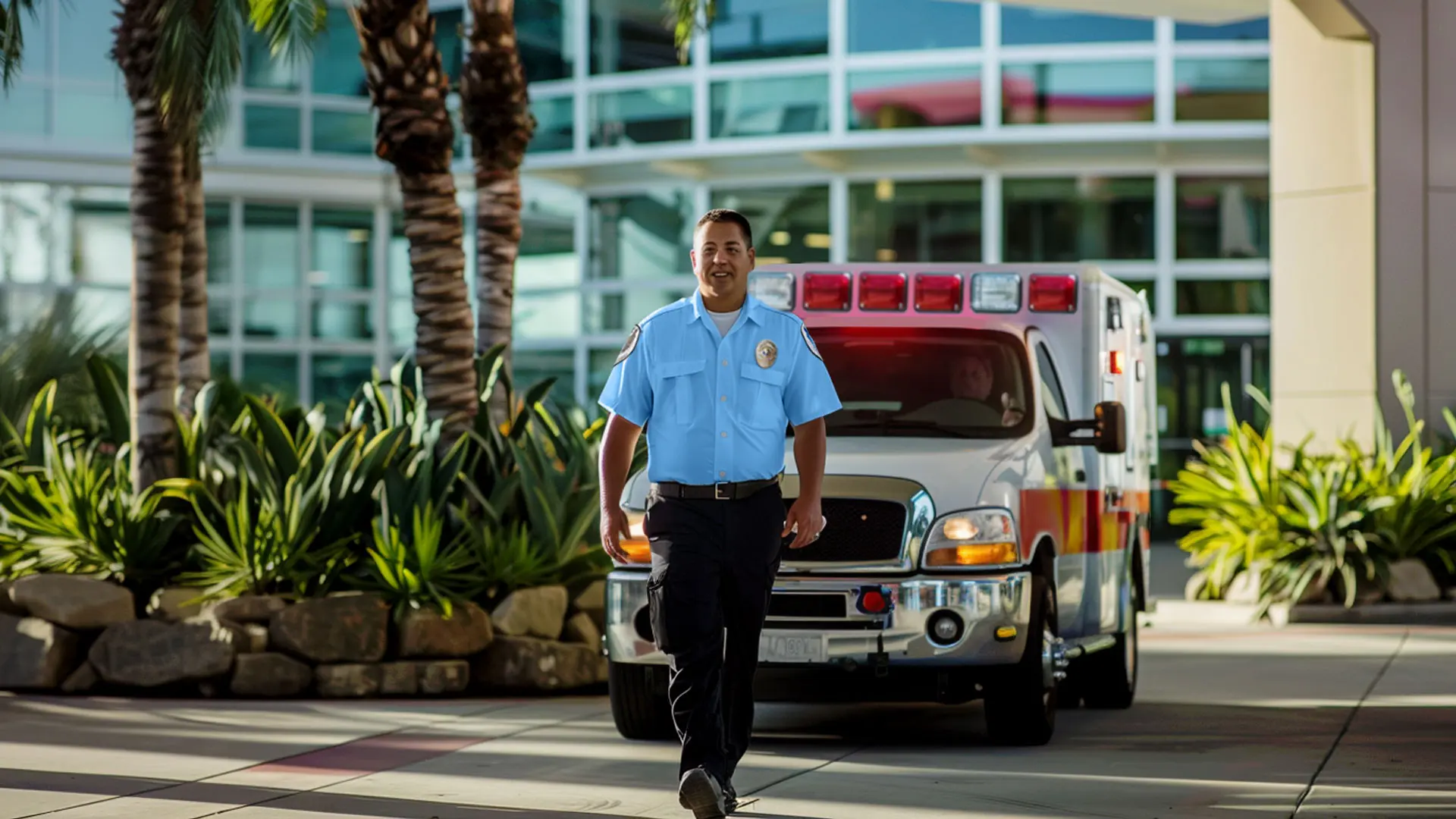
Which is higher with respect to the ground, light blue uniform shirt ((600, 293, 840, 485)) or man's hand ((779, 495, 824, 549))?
light blue uniform shirt ((600, 293, 840, 485))

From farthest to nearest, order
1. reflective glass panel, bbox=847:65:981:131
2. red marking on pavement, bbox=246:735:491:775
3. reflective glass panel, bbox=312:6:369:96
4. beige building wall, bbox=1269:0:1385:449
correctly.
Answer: reflective glass panel, bbox=312:6:369:96 → reflective glass panel, bbox=847:65:981:131 → beige building wall, bbox=1269:0:1385:449 → red marking on pavement, bbox=246:735:491:775

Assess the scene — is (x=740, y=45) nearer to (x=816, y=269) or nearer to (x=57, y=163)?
(x=57, y=163)

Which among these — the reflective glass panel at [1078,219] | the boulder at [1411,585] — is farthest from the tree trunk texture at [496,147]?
the reflective glass panel at [1078,219]

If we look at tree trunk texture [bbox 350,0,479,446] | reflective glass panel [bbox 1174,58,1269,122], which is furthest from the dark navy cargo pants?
reflective glass panel [bbox 1174,58,1269,122]

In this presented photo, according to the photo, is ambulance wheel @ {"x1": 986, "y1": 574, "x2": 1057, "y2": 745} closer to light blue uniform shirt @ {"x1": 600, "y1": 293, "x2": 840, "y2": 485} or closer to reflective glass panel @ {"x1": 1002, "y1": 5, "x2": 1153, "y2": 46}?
light blue uniform shirt @ {"x1": 600, "y1": 293, "x2": 840, "y2": 485}

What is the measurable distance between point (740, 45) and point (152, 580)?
18.2 m

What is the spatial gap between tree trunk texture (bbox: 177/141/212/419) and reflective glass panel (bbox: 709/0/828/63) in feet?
48.6

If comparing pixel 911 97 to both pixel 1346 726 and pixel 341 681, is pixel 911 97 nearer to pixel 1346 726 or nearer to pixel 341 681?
pixel 341 681

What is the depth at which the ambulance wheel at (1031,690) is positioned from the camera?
9.16m

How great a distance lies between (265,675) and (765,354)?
5.10 meters

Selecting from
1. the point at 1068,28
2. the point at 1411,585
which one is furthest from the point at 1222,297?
the point at 1411,585

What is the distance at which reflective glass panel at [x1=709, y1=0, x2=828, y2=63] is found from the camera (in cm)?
2850

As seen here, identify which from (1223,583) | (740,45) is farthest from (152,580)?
(740,45)

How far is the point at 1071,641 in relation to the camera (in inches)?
393
